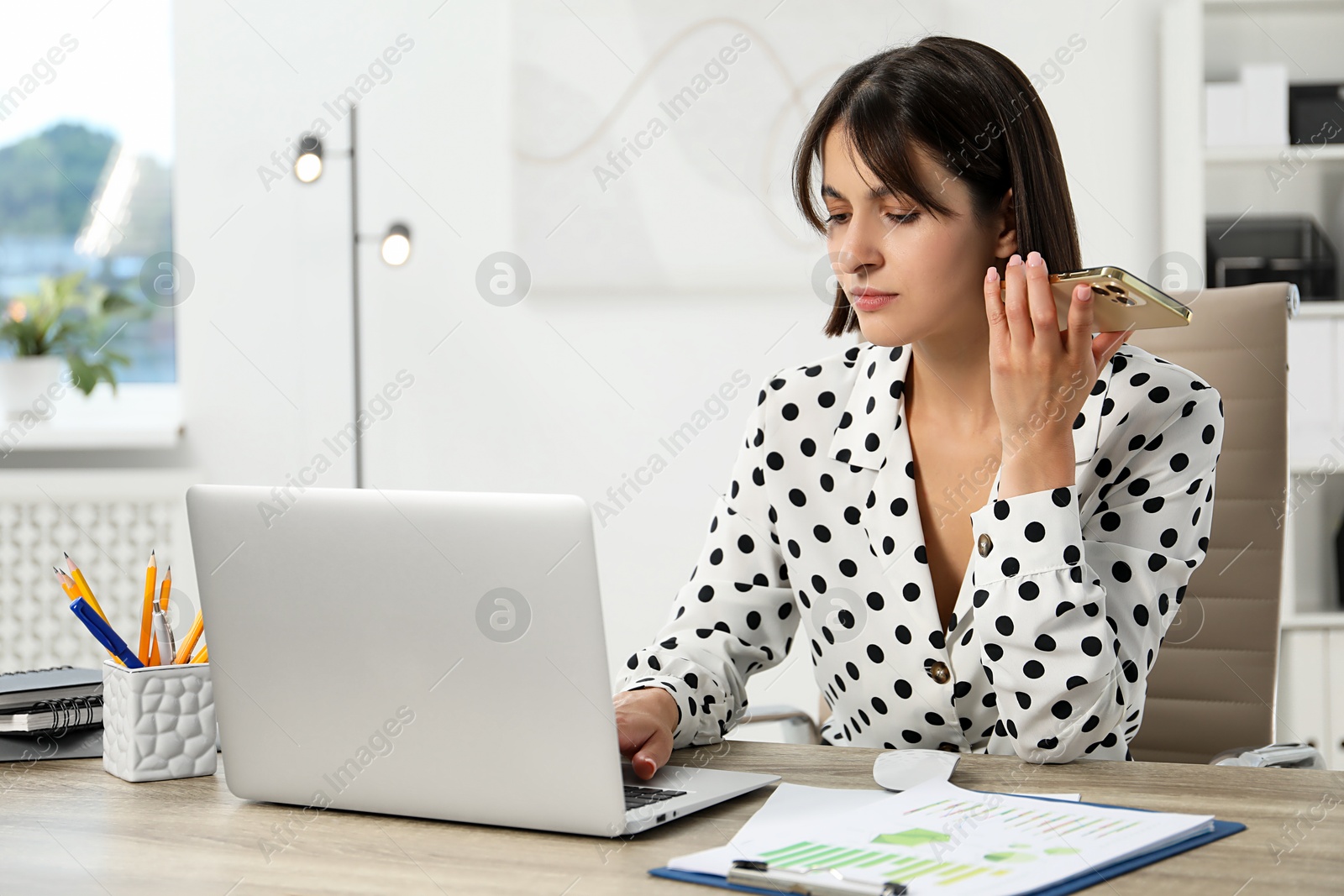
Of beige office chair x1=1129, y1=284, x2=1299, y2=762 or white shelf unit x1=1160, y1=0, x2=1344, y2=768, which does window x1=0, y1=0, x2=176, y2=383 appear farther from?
beige office chair x1=1129, y1=284, x2=1299, y2=762

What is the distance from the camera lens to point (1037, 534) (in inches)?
38.5

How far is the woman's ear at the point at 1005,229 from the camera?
1.19 m

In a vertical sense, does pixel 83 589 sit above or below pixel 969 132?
below

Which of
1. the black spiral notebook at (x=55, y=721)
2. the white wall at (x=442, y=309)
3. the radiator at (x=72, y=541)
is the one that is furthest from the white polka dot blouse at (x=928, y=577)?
the radiator at (x=72, y=541)

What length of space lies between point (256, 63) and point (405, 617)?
234cm

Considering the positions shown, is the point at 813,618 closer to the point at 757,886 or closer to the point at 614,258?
the point at 757,886

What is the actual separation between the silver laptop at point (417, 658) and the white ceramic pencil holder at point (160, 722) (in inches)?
4.2

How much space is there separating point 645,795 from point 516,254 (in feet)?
6.65

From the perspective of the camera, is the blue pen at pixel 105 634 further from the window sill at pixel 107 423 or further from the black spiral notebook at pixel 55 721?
the window sill at pixel 107 423

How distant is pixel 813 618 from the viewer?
1246 mm

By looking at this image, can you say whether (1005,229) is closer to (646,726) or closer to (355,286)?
(646,726)

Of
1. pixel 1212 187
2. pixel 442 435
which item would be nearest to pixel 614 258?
pixel 442 435

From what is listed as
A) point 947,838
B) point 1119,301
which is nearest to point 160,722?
point 947,838

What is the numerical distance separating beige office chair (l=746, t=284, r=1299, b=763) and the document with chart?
596 millimetres
